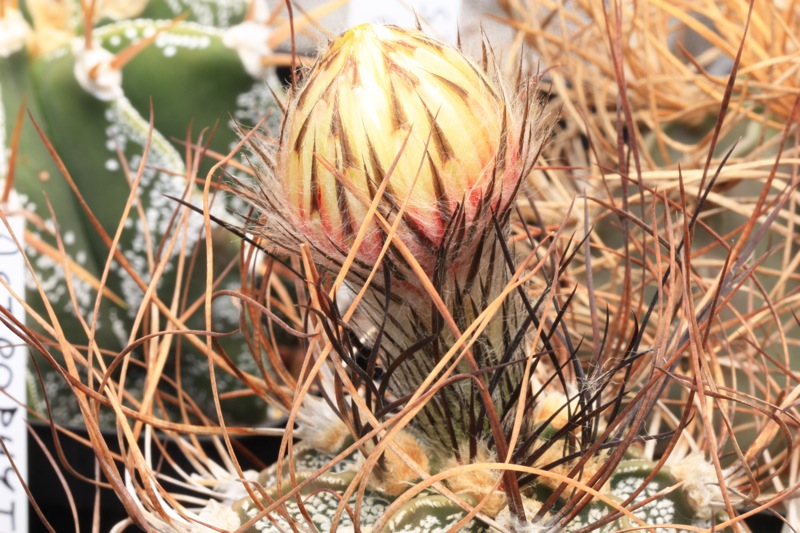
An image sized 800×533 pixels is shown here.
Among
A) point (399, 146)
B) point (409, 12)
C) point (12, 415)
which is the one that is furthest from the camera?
point (409, 12)

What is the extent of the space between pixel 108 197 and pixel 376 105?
30cm

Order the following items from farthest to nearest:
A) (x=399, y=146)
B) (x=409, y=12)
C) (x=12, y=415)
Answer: (x=409, y=12)
(x=12, y=415)
(x=399, y=146)

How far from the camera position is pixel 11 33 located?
0.46m

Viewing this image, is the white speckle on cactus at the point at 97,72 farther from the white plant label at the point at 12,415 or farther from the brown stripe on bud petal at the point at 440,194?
the brown stripe on bud petal at the point at 440,194

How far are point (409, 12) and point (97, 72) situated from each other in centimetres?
17

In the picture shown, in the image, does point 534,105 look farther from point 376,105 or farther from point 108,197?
point 108,197

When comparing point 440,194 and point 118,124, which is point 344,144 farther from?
point 118,124

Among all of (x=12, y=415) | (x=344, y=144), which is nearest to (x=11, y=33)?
(x=12, y=415)

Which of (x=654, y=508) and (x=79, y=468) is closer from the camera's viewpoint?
(x=654, y=508)

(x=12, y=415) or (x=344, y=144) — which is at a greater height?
(x=344, y=144)

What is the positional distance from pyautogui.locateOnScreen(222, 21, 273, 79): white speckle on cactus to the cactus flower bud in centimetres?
22

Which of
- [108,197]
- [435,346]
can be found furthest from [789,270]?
[108,197]

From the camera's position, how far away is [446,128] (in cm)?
22

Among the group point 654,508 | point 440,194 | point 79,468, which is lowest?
point 79,468
